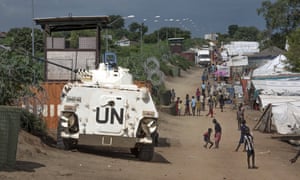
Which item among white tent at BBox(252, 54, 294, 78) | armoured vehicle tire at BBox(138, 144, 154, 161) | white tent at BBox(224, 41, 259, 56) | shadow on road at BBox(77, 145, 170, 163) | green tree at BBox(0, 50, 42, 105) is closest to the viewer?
green tree at BBox(0, 50, 42, 105)

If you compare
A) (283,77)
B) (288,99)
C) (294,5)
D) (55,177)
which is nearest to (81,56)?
(55,177)

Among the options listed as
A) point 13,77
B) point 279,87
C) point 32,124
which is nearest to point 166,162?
point 32,124

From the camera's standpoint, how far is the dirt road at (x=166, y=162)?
16172mm

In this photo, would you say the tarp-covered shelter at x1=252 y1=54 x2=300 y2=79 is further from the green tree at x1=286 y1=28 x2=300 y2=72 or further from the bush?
the bush

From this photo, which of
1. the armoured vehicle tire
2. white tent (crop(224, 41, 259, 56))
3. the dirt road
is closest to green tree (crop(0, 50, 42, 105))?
the dirt road

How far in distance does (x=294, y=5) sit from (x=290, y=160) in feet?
128

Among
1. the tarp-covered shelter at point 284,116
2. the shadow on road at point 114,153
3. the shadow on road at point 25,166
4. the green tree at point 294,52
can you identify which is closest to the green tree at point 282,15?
the green tree at point 294,52

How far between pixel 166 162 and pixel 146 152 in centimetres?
161

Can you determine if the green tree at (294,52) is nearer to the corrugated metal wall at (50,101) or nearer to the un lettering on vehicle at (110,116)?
the corrugated metal wall at (50,101)

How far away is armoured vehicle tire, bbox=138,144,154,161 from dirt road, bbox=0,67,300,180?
0.73ft

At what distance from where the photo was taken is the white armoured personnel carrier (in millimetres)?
19859

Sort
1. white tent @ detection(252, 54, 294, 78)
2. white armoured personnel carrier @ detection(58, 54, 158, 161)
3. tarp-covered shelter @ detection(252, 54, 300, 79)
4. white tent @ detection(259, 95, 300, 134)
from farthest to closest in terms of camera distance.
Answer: white tent @ detection(252, 54, 294, 78) → tarp-covered shelter @ detection(252, 54, 300, 79) → white tent @ detection(259, 95, 300, 134) → white armoured personnel carrier @ detection(58, 54, 158, 161)

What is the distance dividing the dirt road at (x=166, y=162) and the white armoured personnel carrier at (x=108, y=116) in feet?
2.16

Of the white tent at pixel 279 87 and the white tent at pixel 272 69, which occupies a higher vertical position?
the white tent at pixel 272 69
